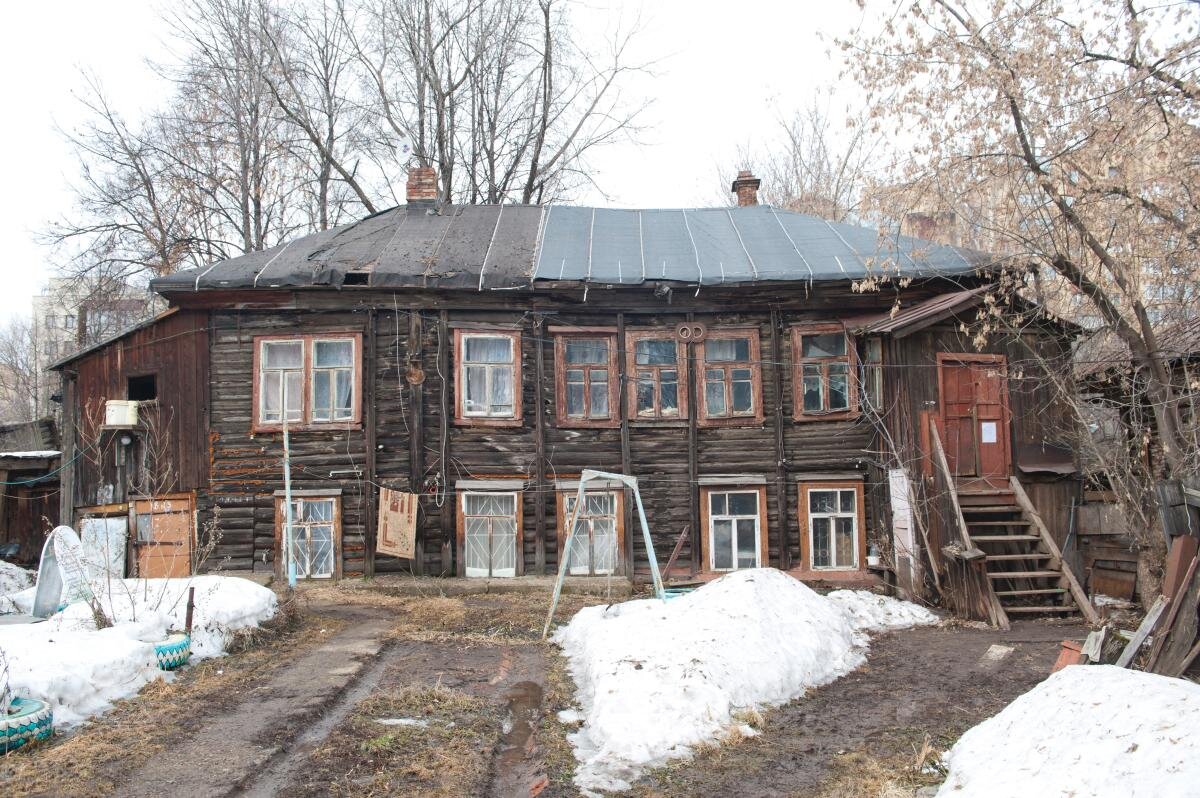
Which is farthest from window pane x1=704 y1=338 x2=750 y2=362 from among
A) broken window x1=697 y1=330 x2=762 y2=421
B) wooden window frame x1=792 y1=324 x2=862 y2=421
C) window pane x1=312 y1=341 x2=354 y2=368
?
window pane x1=312 y1=341 x2=354 y2=368

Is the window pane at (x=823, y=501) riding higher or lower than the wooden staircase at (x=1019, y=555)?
higher

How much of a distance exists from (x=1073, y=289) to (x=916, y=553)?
4552 mm

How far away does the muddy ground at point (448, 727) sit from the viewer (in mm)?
5625

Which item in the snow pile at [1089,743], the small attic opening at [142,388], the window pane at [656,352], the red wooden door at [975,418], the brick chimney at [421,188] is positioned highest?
the brick chimney at [421,188]

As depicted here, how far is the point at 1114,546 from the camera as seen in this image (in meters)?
13.5

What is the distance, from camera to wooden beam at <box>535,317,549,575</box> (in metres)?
14.4

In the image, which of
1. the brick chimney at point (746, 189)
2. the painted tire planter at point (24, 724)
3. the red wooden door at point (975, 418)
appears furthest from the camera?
the brick chimney at point (746, 189)

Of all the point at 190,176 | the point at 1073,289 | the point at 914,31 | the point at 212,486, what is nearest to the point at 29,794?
the point at 212,486

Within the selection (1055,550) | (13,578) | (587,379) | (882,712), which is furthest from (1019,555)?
(13,578)

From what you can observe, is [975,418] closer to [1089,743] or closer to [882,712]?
[882,712]

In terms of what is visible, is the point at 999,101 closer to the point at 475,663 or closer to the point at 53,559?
the point at 475,663

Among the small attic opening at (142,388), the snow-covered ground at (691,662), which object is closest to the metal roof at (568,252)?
the small attic opening at (142,388)

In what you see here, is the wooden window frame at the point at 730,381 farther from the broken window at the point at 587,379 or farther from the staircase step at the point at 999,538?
the staircase step at the point at 999,538

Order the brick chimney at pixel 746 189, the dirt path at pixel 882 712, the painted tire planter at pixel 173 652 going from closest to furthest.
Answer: the dirt path at pixel 882 712 → the painted tire planter at pixel 173 652 → the brick chimney at pixel 746 189
